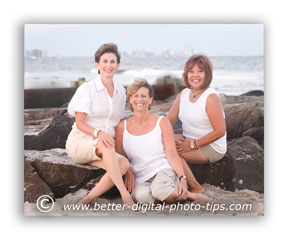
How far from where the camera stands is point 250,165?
4066 millimetres

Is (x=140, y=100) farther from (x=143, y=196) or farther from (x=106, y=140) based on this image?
(x=143, y=196)

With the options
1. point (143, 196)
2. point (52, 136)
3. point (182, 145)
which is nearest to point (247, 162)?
point (182, 145)

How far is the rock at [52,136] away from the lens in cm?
399

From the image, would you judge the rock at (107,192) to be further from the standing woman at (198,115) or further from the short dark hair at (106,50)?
the short dark hair at (106,50)

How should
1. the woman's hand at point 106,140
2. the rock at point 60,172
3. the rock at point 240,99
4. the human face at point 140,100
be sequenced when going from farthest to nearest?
the rock at point 240,99, the rock at point 60,172, the human face at point 140,100, the woman's hand at point 106,140

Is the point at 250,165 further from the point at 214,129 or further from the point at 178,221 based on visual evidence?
the point at 178,221

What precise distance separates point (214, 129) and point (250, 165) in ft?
1.62

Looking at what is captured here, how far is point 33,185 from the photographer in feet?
13.0

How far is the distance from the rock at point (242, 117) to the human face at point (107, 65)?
1080 millimetres

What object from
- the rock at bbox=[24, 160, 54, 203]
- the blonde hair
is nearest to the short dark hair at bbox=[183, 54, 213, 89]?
the blonde hair

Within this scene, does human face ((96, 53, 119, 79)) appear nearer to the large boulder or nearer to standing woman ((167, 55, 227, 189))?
standing woman ((167, 55, 227, 189))

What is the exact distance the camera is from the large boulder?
4.04m

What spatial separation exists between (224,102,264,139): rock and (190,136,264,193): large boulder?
0.34 feet

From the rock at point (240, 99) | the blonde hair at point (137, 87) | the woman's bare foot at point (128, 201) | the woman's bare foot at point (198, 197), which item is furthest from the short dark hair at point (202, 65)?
the woman's bare foot at point (128, 201)
